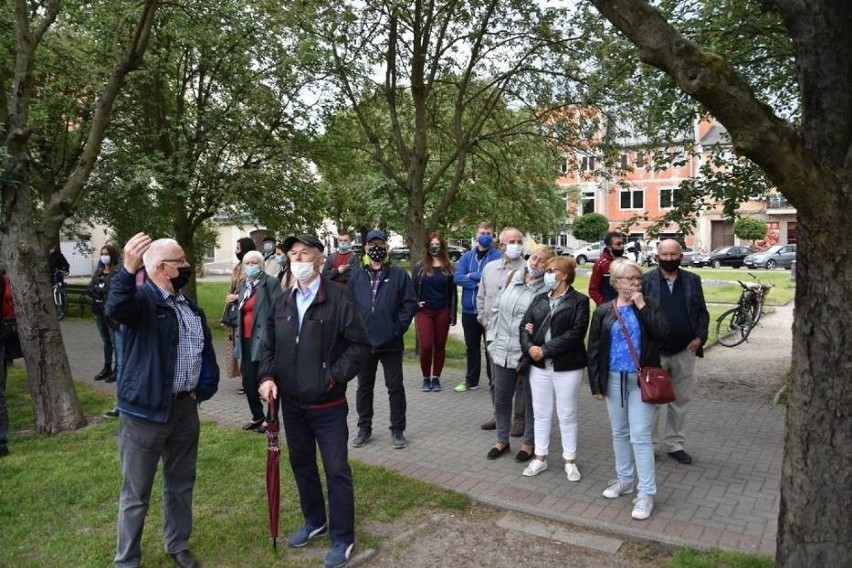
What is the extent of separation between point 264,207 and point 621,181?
7135mm

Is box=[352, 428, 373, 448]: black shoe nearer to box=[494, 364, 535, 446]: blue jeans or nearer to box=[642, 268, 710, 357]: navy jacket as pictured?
box=[494, 364, 535, 446]: blue jeans

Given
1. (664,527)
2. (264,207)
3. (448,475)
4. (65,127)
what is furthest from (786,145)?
(65,127)

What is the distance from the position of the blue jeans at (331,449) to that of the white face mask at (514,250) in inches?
123

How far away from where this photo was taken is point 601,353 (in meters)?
4.77

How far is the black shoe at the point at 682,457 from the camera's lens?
5598 millimetres

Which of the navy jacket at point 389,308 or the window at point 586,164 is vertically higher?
the window at point 586,164

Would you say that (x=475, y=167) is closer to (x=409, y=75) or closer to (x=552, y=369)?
(x=409, y=75)

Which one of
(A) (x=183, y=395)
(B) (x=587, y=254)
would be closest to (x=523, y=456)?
(A) (x=183, y=395)

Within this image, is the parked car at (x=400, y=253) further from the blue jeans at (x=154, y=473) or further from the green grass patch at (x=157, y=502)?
the blue jeans at (x=154, y=473)

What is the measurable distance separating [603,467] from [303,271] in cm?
311

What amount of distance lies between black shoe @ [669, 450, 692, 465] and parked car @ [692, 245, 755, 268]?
3934 cm

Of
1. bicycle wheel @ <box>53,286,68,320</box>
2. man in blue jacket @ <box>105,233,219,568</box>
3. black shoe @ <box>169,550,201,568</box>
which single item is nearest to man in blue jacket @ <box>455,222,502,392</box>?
man in blue jacket @ <box>105,233,219,568</box>

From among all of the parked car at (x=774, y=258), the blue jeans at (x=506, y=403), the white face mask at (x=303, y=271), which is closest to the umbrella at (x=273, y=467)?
the white face mask at (x=303, y=271)

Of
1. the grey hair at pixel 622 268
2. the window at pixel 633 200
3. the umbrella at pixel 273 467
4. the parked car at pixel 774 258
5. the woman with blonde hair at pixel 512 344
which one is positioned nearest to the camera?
the umbrella at pixel 273 467
